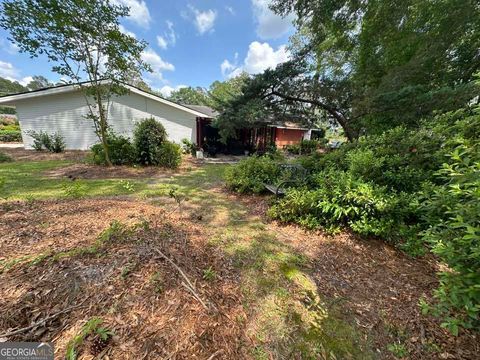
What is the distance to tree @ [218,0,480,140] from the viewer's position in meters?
6.33

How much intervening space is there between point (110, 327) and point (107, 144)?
891 centimetres

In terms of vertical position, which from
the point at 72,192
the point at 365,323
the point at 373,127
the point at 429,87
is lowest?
the point at 365,323

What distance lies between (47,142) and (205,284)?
49.9ft

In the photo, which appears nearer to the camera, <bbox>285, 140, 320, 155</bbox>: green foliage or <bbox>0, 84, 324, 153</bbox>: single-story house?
<bbox>0, 84, 324, 153</bbox>: single-story house

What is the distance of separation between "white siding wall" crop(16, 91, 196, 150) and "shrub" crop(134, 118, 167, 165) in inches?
177

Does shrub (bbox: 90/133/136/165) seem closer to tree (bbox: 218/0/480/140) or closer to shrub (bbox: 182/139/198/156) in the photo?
shrub (bbox: 182/139/198/156)

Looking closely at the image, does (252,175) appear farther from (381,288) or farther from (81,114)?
(81,114)

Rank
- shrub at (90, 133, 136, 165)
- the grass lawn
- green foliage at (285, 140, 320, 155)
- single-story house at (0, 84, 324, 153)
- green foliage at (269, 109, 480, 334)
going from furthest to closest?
green foliage at (285, 140, 320, 155), single-story house at (0, 84, 324, 153), shrub at (90, 133, 136, 165), green foliage at (269, 109, 480, 334), the grass lawn

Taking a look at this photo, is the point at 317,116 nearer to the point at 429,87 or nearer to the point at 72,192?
the point at 429,87

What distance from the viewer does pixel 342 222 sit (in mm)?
3715

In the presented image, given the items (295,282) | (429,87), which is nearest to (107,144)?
(295,282)

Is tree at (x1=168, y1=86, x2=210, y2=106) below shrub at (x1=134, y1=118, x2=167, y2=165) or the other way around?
the other way around

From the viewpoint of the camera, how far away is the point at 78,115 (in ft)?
41.1

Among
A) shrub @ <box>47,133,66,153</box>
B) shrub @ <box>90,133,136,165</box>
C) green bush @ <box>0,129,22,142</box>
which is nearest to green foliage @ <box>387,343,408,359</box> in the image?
shrub @ <box>90,133,136,165</box>
